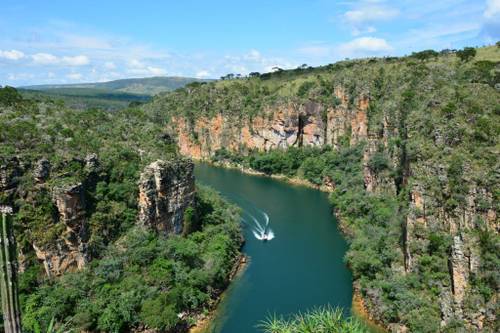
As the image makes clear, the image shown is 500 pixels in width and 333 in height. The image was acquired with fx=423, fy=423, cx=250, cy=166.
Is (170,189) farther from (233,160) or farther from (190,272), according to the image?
(233,160)

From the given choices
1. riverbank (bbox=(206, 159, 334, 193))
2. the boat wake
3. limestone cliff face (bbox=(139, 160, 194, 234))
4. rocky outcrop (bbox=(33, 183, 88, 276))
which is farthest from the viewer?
riverbank (bbox=(206, 159, 334, 193))

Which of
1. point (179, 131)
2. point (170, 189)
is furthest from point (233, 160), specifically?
point (170, 189)

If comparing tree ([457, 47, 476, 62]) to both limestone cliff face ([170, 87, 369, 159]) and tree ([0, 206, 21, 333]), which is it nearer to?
limestone cliff face ([170, 87, 369, 159])

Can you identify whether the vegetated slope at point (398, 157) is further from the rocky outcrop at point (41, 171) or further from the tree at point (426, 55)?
the rocky outcrop at point (41, 171)

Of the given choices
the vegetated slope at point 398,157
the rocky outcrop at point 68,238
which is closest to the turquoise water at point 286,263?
the vegetated slope at point 398,157

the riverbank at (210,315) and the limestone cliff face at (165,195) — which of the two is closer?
the riverbank at (210,315)

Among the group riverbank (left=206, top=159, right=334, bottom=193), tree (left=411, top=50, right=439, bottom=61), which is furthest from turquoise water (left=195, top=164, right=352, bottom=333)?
tree (left=411, top=50, right=439, bottom=61)

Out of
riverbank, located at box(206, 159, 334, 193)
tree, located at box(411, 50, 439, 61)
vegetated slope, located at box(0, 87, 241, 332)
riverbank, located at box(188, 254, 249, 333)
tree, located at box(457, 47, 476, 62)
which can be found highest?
tree, located at box(411, 50, 439, 61)
